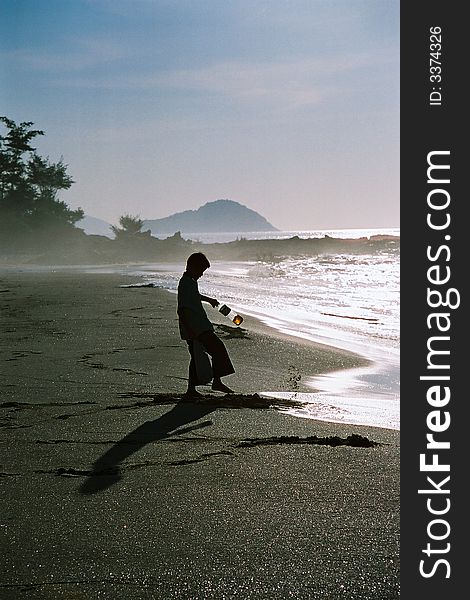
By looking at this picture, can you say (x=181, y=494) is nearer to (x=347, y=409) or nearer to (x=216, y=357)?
(x=347, y=409)

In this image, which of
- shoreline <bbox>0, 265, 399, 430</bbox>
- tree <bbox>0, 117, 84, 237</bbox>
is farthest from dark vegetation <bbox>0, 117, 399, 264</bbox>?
shoreline <bbox>0, 265, 399, 430</bbox>

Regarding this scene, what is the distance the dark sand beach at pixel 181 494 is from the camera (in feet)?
11.1

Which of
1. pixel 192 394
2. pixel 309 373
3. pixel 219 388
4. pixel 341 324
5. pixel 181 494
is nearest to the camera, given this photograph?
pixel 181 494

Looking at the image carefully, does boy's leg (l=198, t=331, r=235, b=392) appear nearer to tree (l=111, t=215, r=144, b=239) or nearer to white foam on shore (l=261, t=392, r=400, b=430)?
white foam on shore (l=261, t=392, r=400, b=430)

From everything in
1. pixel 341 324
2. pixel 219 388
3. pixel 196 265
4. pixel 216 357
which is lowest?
pixel 341 324

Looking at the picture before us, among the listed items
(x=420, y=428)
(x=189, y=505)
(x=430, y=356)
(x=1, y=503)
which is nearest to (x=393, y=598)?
(x=420, y=428)

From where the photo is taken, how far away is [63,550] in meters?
3.66

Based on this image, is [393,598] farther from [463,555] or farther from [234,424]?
[234,424]

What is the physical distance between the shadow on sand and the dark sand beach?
→ 14 millimetres

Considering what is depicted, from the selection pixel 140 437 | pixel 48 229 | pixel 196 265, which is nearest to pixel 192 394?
pixel 196 265

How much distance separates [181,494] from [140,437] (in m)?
1.40

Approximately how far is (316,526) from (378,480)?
35.4 inches

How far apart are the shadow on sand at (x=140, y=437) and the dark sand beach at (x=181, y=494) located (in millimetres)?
14

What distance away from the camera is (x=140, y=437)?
5.79 meters
